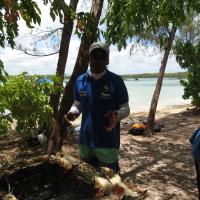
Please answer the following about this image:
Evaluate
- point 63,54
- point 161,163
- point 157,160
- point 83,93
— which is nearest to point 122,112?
point 83,93

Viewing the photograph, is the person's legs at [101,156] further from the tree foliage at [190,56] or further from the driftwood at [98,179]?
the tree foliage at [190,56]

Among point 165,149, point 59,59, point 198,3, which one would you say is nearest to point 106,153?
point 198,3

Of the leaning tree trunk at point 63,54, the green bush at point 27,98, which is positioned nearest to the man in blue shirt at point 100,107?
the green bush at point 27,98

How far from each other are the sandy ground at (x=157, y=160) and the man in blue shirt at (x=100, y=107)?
3.57 ft

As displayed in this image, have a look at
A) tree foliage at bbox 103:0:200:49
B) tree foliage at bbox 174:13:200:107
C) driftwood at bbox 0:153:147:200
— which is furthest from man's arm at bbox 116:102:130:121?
tree foliage at bbox 174:13:200:107

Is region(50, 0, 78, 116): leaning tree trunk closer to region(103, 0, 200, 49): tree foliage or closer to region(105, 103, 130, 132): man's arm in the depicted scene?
region(103, 0, 200, 49): tree foliage

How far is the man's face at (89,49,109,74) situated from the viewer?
4.18 meters

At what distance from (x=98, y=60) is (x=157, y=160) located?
18.2 feet

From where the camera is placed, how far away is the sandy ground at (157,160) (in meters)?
7.05

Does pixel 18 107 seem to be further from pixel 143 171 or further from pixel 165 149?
pixel 165 149

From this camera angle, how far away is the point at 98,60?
4.22 meters

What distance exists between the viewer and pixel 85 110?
14.5ft

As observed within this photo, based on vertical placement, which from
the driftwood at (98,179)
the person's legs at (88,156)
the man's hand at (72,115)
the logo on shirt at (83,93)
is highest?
the logo on shirt at (83,93)

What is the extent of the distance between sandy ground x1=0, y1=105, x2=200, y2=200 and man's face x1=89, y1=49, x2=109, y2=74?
135 cm
